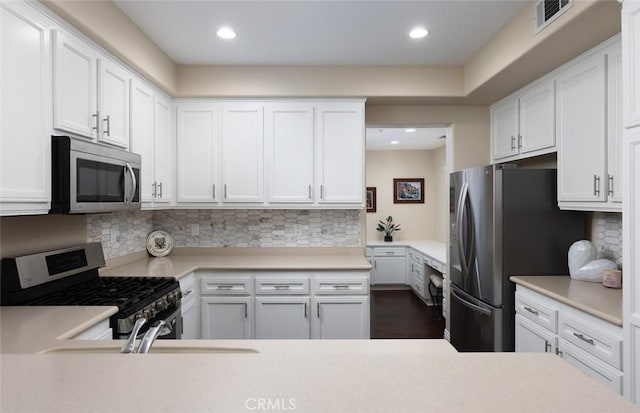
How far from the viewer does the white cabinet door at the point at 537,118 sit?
265 centimetres

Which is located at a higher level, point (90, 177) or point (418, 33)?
point (418, 33)

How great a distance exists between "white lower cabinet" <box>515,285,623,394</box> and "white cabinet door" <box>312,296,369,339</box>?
1.15m

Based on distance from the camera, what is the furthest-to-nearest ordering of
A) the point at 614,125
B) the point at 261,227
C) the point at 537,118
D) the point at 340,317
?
the point at 261,227 → the point at 340,317 → the point at 537,118 → the point at 614,125

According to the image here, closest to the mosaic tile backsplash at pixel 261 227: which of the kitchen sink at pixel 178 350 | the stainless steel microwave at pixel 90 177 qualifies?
the stainless steel microwave at pixel 90 177

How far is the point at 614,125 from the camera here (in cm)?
212

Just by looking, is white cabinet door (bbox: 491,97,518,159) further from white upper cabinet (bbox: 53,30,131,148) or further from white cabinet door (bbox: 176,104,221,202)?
white upper cabinet (bbox: 53,30,131,148)

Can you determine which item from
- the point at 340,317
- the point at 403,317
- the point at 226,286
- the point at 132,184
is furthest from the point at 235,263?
the point at 403,317

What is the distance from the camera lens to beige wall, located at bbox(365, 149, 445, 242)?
22.4ft

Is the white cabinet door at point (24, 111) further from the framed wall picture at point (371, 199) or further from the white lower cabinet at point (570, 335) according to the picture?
the framed wall picture at point (371, 199)

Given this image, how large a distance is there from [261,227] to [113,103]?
173 cm

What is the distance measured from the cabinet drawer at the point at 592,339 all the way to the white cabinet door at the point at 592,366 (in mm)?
26

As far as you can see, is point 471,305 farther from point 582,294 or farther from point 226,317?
point 226,317

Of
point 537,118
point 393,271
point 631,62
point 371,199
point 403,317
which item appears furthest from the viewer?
point 371,199

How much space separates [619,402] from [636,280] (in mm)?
1273
